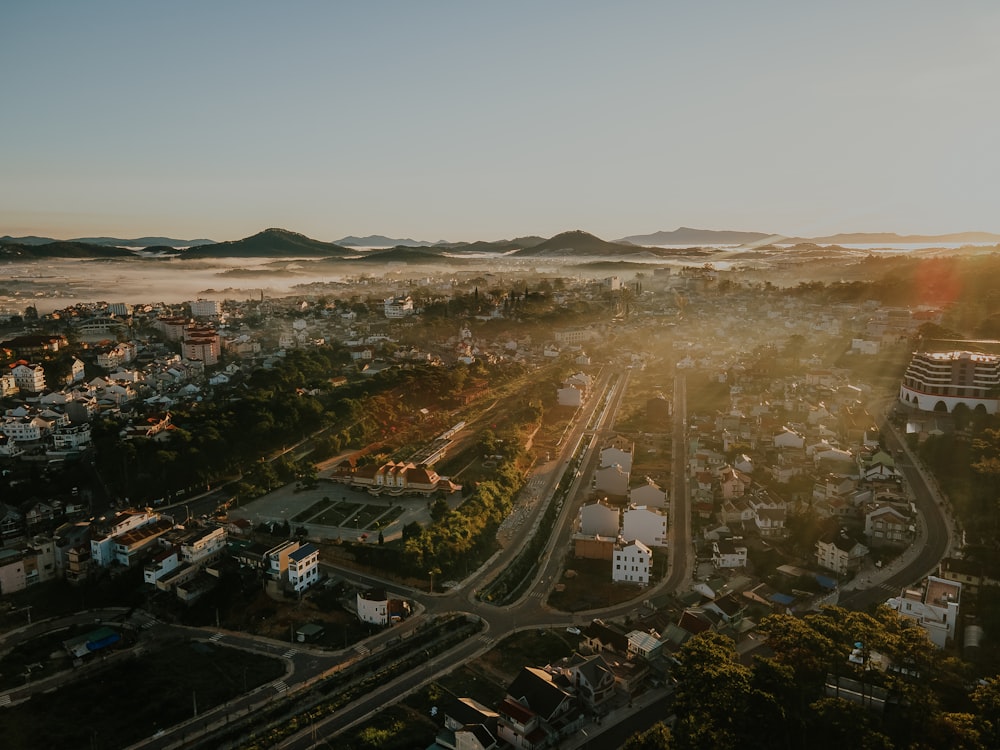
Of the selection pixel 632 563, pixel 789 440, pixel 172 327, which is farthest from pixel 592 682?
pixel 172 327

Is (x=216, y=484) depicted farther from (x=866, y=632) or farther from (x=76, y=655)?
(x=866, y=632)

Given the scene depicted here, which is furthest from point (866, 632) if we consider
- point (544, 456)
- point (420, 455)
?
point (420, 455)

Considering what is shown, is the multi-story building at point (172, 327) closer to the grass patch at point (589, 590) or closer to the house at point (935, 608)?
the grass patch at point (589, 590)

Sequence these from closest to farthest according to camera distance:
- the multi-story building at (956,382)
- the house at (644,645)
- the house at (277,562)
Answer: the house at (644,645)
the house at (277,562)
the multi-story building at (956,382)

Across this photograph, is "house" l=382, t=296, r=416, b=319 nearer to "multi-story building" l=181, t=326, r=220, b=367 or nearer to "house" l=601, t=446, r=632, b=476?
"multi-story building" l=181, t=326, r=220, b=367

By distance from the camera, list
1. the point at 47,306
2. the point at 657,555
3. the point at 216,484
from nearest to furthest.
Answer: the point at 657,555
the point at 216,484
the point at 47,306

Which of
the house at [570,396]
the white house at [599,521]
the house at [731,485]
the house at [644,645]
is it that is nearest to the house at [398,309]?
the house at [570,396]
